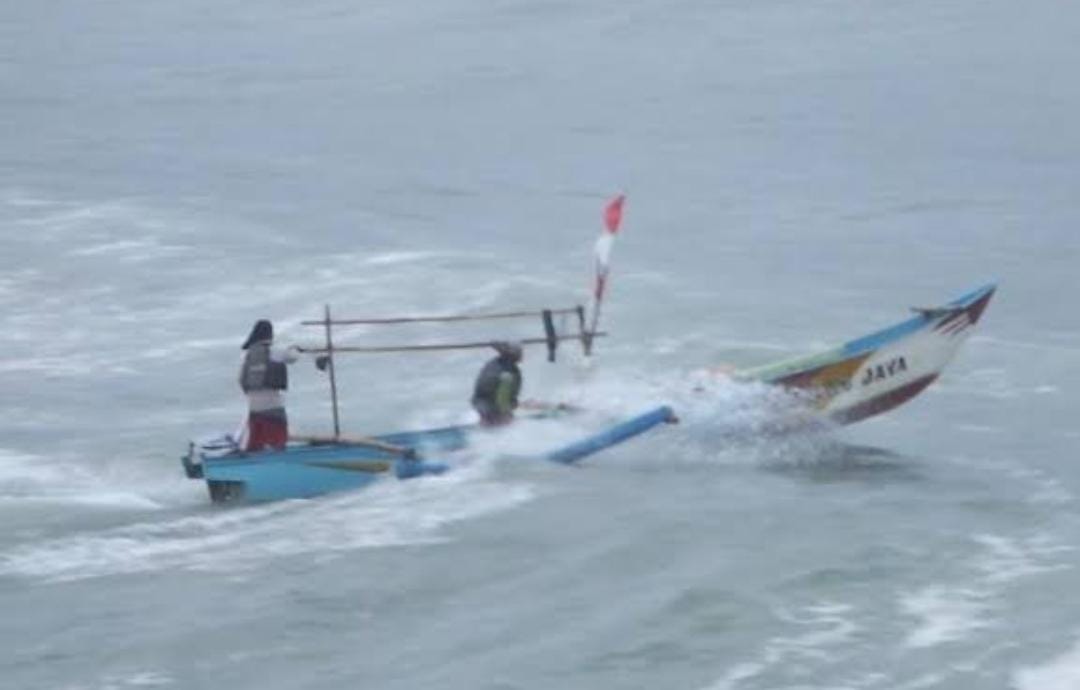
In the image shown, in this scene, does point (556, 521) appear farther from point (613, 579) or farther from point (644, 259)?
point (644, 259)

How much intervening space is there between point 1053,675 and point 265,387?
7.38 metres

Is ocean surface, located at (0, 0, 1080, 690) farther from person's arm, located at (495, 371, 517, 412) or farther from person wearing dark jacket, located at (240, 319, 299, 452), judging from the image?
person wearing dark jacket, located at (240, 319, 299, 452)

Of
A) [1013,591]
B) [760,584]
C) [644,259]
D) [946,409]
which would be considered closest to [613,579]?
[760,584]

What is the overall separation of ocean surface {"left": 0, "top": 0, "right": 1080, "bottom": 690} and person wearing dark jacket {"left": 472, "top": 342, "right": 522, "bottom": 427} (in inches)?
14.1

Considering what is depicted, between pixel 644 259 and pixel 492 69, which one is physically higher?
pixel 492 69

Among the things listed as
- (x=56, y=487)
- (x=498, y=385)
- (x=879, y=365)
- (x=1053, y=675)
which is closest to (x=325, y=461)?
(x=498, y=385)

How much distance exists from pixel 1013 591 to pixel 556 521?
3.65m

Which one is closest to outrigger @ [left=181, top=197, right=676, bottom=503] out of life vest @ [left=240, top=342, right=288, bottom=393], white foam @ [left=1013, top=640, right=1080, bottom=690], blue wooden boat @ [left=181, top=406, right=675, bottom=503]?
blue wooden boat @ [left=181, top=406, right=675, bottom=503]

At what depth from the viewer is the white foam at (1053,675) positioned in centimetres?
1580

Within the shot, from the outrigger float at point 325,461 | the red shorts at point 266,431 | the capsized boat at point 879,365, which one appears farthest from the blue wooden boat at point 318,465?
the capsized boat at point 879,365

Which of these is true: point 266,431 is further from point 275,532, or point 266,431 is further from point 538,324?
point 538,324

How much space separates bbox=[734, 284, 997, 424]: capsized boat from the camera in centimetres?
2166

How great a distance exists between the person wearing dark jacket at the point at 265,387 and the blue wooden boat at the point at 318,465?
149 millimetres

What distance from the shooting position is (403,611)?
17.8m
